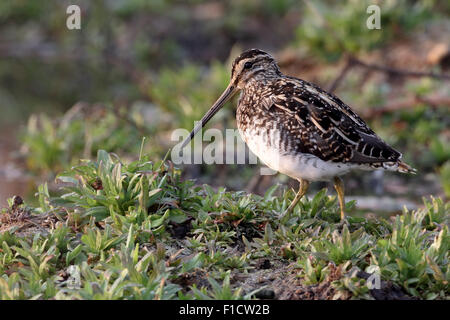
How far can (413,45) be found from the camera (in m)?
11.0

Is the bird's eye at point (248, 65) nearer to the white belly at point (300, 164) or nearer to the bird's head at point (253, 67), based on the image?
the bird's head at point (253, 67)

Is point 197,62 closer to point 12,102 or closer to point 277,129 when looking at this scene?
point 12,102

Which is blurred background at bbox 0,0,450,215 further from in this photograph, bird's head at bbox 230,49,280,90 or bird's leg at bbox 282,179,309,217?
bird's leg at bbox 282,179,309,217

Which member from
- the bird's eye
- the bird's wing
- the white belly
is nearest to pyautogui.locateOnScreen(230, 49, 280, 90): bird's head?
the bird's eye

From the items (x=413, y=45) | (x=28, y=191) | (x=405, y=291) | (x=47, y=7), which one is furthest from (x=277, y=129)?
(x=47, y=7)

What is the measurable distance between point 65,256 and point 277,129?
1656mm

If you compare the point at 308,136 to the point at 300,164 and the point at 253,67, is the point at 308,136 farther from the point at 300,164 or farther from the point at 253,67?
the point at 253,67

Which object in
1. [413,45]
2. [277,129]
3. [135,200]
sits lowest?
[135,200]

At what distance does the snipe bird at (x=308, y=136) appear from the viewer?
15.7 ft

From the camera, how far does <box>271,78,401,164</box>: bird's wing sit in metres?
4.80

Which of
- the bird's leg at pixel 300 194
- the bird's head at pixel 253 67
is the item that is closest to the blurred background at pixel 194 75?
the bird's head at pixel 253 67
